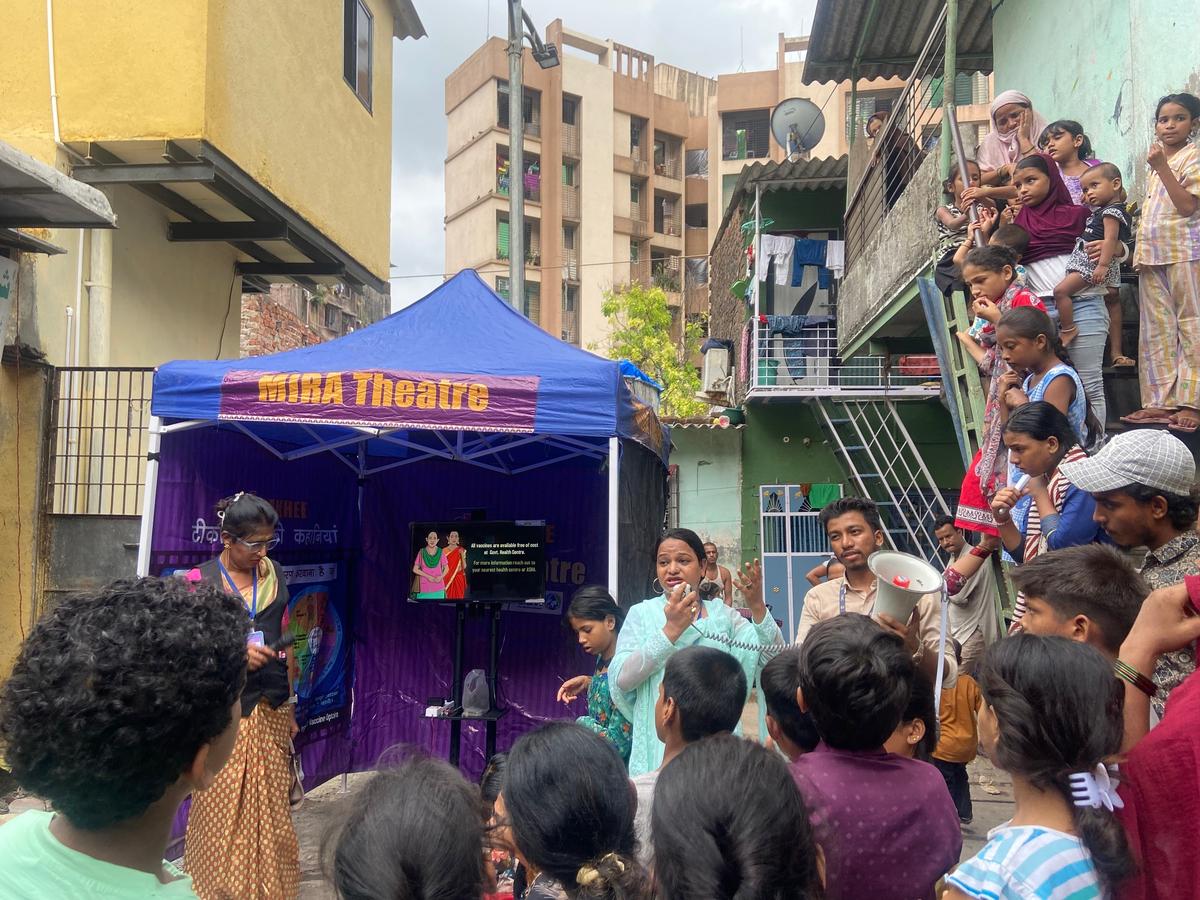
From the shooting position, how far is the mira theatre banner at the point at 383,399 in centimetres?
456

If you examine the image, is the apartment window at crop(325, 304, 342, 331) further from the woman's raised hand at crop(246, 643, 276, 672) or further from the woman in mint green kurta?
the woman in mint green kurta

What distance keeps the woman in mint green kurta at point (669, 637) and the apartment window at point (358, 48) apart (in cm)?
807

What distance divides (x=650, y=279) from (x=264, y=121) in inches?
1031

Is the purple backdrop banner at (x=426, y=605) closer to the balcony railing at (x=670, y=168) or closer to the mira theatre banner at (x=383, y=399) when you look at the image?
the mira theatre banner at (x=383, y=399)

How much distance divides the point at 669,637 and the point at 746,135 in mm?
31465

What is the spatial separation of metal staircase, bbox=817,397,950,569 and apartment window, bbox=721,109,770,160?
2112 centimetres

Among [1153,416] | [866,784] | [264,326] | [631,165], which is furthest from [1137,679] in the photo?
[631,165]

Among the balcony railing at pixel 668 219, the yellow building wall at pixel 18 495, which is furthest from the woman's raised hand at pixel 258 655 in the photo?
the balcony railing at pixel 668 219

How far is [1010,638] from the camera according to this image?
178 centimetres

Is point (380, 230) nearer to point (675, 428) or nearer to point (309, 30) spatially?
point (309, 30)

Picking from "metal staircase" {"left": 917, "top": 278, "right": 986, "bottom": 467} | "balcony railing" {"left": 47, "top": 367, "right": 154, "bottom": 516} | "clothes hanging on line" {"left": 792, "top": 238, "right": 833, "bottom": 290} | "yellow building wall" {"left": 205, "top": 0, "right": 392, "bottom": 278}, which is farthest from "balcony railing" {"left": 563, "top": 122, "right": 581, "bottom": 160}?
"metal staircase" {"left": 917, "top": 278, "right": 986, "bottom": 467}

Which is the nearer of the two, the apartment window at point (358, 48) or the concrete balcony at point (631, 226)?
the apartment window at point (358, 48)

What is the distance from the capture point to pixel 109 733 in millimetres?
1306

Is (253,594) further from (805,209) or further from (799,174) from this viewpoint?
(805,209)
